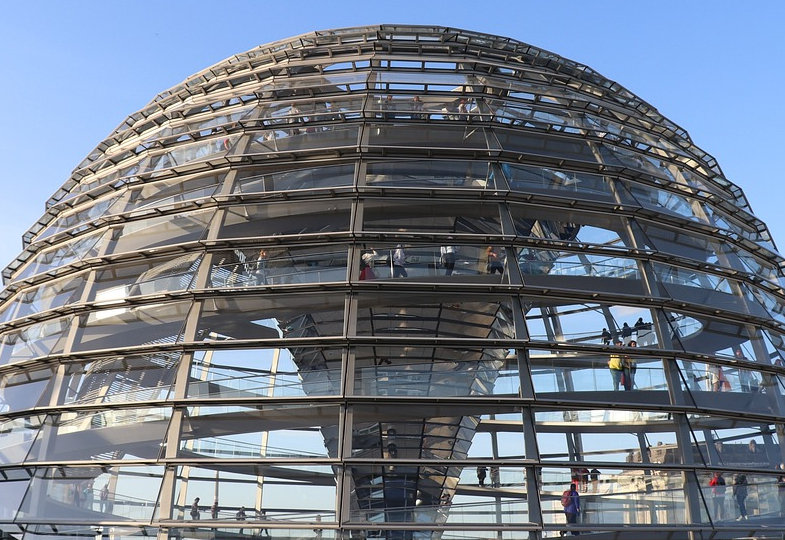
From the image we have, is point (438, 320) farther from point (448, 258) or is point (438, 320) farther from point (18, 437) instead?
point (18, 437)

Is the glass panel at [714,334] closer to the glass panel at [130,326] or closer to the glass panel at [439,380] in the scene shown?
the glass panel at [439,380]

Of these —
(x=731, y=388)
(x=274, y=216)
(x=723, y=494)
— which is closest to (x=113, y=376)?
(x=274, y=216)

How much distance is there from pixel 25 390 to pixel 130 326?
256 centimetres

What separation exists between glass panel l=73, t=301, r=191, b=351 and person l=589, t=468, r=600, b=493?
27.7 feet

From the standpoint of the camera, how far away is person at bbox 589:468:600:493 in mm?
13617

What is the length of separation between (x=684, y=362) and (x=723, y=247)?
15.8ft

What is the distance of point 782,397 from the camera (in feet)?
53.7

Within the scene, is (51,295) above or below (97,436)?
above

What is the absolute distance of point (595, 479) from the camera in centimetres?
1373

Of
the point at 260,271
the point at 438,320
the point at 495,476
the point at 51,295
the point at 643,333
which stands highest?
the point at 438,320

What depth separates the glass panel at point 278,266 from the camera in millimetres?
15859

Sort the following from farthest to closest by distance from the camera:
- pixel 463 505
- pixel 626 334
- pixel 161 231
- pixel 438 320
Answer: pixel 438 320 < pixel 161 231 < pixel 626 334 < pixel 463 505

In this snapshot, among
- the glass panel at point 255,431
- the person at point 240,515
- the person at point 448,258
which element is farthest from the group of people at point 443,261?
the person at point 240,515

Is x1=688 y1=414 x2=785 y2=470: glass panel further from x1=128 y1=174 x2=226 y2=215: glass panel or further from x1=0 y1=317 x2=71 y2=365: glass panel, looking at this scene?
x1=0 y1=317 x2=71 y2=365: glass panel
